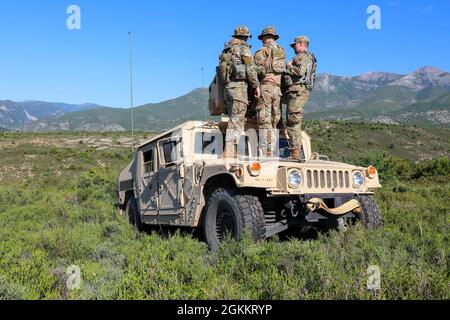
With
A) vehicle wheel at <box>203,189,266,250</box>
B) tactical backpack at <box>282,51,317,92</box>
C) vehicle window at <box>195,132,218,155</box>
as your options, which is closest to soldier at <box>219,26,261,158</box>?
vehicle window at <box>195,132,218,155</box>

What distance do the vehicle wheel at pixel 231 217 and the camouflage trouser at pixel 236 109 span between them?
1.14 m

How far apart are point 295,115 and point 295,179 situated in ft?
6.09

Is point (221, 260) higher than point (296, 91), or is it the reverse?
point (296, 91)

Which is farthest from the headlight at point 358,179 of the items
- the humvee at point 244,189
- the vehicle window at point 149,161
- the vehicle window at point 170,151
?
the vehicle window at point 149,161

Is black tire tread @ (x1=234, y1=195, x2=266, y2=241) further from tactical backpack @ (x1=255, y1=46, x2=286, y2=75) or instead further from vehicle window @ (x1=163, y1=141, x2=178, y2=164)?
tactical backpack @ (x1=255, y1=46, x2=286, y2=75)

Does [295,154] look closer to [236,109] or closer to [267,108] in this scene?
[267,108]

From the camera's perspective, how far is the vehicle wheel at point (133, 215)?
895 centimetres

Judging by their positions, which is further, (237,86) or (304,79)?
(304,79)

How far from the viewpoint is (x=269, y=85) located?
7102 millimetres

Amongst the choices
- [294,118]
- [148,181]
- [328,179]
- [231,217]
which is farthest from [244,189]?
[148,181]

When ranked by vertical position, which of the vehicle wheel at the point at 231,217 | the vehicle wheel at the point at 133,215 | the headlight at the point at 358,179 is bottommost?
the vehicle wheel at the point at 133,215

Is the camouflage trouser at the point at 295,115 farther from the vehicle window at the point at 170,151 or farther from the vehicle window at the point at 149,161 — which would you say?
the vehicle window at the point at 149,161
